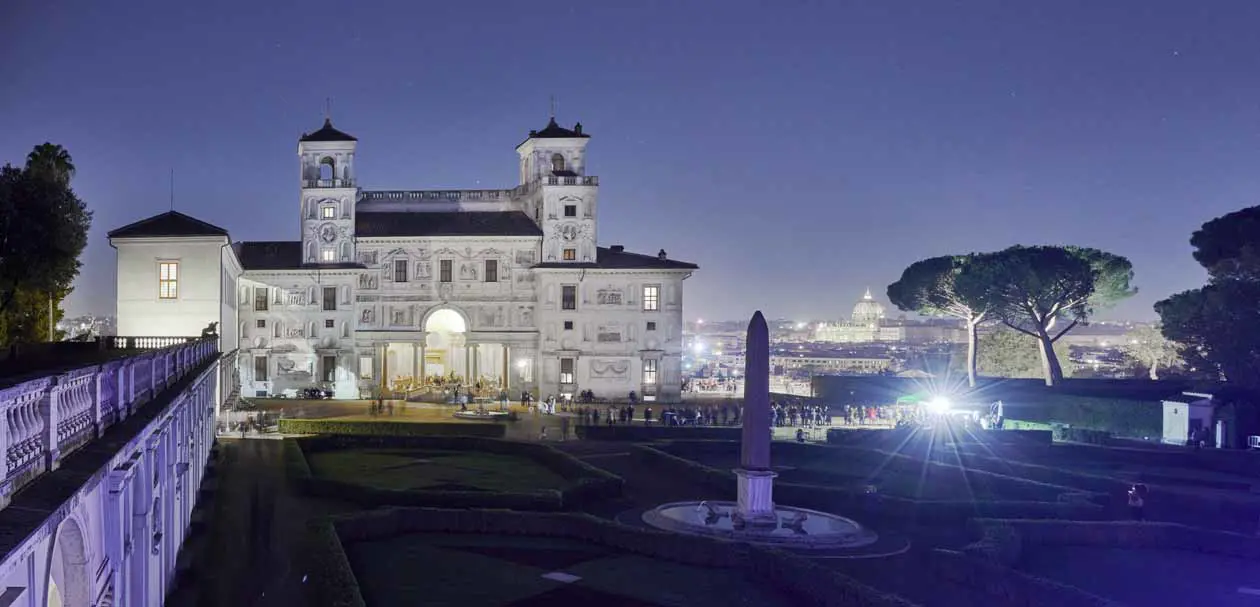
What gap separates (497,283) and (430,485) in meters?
33.6

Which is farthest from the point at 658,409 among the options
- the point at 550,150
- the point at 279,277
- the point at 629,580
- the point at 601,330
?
the point at 629,580

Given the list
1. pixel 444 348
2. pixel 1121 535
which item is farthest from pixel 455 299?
pixel 1121 535

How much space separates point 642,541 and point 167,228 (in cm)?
3246

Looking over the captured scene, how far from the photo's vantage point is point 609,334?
213ft

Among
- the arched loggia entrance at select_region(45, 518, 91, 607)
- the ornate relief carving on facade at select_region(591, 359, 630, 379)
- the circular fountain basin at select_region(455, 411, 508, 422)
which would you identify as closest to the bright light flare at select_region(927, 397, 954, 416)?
the ornate relief carving on facade at select_region(591, 359, 630, 379)

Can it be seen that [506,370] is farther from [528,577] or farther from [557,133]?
[528,577]

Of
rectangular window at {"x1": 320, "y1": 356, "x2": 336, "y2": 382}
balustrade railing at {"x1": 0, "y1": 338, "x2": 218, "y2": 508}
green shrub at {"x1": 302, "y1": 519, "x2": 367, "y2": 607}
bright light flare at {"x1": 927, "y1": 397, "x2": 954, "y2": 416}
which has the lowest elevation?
green shrub at {"x1": 302, "y1": 519, "x2": 367, "y2": 607}

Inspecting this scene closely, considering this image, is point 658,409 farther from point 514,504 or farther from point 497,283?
point 514,504

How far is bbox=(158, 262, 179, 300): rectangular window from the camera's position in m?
45.8

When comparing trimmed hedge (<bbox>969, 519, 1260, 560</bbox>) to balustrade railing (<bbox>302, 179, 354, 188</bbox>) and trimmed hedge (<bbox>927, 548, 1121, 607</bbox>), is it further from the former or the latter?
balustrade railing (<bbox>302, 179, 354, 188</bbox>)

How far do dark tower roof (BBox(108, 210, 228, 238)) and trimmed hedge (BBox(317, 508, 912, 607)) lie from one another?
2595cm

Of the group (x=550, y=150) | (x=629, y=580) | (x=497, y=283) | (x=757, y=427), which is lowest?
(x=629, y=580)

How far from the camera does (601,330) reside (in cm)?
6500

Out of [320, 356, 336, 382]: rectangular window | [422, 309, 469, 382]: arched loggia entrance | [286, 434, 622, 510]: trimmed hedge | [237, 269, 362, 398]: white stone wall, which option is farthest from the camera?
[422, 309, 469, 382]: arched loggia entrance
